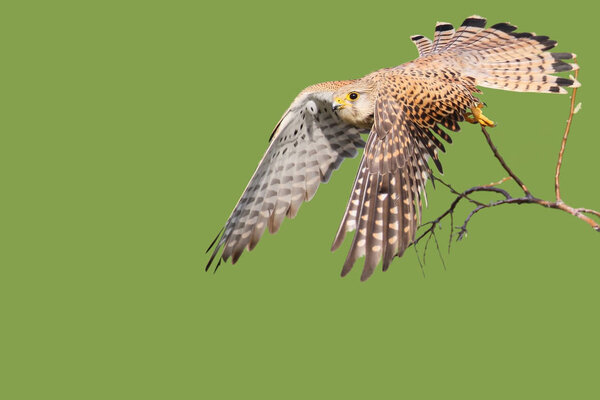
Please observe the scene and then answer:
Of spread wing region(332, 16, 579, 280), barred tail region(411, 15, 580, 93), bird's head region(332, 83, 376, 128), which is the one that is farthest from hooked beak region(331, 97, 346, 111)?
barred tail region(411, 15, 580, 93)

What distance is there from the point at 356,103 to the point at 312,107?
549 mm

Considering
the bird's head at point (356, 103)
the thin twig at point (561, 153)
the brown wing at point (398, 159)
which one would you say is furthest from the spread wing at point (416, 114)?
the thin twig at point (561, 153)

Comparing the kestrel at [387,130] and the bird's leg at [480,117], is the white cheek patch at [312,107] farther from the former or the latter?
the bird's leg at [480,117]

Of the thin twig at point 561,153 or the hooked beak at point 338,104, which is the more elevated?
the thin twig at point 561,153

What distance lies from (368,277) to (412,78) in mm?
1651

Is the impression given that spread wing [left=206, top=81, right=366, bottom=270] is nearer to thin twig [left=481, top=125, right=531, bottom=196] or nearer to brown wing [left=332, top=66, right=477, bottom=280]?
brown wing [left=332, top=66, right=477, bottom=280]

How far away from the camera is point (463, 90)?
8422 mm

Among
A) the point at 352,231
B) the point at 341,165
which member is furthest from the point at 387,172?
the point at 341,165

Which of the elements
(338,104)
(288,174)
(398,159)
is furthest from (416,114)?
(288,174)

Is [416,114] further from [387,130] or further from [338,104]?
[338,104]

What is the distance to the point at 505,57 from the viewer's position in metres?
8.88

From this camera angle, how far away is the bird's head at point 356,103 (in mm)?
8539

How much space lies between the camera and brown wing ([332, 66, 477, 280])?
7848mm

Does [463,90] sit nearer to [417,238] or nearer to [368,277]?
[417,238]
